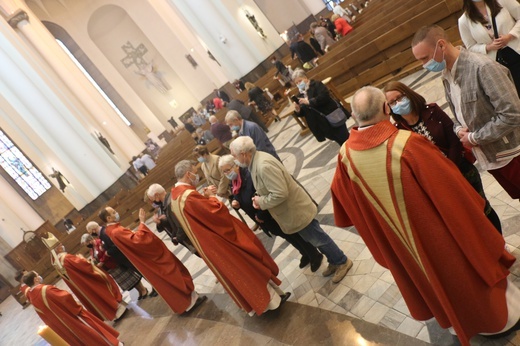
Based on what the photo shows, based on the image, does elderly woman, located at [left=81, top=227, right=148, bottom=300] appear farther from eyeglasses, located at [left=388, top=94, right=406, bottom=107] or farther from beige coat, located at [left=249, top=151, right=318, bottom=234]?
eyeglasses, located at [left=388, top=94, right=406, bottom=107]

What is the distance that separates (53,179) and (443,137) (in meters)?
24.2

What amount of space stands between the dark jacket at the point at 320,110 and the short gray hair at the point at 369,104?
3.65 metres

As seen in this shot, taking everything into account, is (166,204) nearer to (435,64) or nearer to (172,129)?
(435,64)

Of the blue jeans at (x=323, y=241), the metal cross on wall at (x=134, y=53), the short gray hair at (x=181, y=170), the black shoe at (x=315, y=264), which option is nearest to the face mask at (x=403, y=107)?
the blue jeans at (x=323, y=241)

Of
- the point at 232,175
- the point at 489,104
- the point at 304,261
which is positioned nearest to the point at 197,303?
the point at 304,261

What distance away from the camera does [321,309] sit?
14.8 ft

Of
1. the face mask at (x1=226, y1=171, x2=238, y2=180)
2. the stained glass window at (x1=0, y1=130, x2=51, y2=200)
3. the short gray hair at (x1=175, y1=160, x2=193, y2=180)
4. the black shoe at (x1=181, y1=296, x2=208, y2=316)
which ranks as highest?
the stained glass window at (x1=0, y1=130, x2=51, y2=200)

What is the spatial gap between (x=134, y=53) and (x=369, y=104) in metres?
33.8

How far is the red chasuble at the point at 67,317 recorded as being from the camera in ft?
20.2

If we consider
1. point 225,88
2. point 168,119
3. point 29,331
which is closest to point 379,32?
point 29,331

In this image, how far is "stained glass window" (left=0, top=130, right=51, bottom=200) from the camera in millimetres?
25938

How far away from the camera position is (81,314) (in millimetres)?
6305

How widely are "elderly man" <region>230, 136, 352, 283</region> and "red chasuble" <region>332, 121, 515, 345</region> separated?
1.63 metres

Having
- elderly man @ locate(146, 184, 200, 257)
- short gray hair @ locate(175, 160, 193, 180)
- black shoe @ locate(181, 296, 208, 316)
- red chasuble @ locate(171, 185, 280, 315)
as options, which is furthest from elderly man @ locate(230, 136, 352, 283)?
black shoe @ locate(181, 296, 208, 316)
